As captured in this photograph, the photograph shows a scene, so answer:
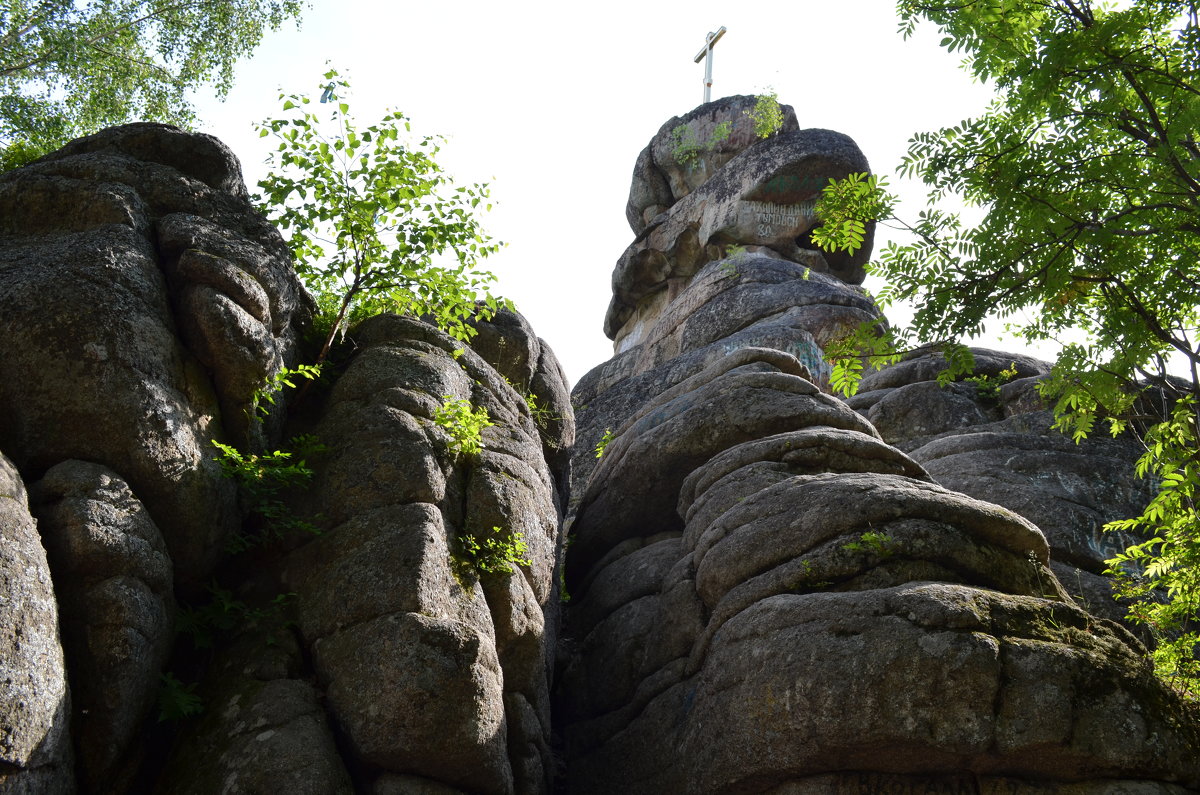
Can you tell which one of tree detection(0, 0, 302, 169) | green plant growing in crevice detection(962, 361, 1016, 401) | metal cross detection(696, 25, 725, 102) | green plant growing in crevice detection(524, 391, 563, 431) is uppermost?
metal cross detection(696, 25, 725, 102)

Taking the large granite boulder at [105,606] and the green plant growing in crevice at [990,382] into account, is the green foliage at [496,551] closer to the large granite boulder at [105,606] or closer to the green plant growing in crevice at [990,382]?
the large granite boulder at [105,606]

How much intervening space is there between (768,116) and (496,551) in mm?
24825

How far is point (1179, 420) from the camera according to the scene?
802cm

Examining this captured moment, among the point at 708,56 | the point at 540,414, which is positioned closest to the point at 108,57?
the point at 540,414

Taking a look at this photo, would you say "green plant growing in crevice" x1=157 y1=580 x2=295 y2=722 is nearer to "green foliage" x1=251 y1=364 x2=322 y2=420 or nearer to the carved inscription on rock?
"green foliage" x1=251 y1=364 x2=322 y2=420

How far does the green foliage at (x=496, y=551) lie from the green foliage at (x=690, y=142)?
992 inches

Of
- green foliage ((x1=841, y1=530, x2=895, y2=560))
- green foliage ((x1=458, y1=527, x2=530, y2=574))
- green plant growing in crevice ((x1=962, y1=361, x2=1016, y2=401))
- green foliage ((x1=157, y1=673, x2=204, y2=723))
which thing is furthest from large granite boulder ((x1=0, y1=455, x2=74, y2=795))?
green plant growing in crevice ((x1=962, y1=361, x2=1016, y2=401))

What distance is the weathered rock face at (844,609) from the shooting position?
6.98 meters

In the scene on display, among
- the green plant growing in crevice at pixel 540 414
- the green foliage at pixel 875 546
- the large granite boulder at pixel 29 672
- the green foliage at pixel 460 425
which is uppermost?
the green plant growing in crevice at pixel 540 414

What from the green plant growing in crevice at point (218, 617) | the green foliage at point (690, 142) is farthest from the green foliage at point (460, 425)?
the green foliage at point (690, 142)

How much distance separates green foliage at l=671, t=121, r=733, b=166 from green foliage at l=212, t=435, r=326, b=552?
84.3 ft

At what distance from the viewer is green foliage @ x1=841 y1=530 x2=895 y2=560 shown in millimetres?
8539

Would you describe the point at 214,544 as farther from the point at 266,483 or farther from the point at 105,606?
the point at 105,606

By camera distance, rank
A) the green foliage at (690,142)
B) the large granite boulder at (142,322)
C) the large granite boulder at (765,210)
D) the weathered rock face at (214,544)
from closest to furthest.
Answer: the weathered rock face at (214,544) < the large granite boulder at (142,322) < the large granite boulder at (765,210) < the green foliage at (690,142)
